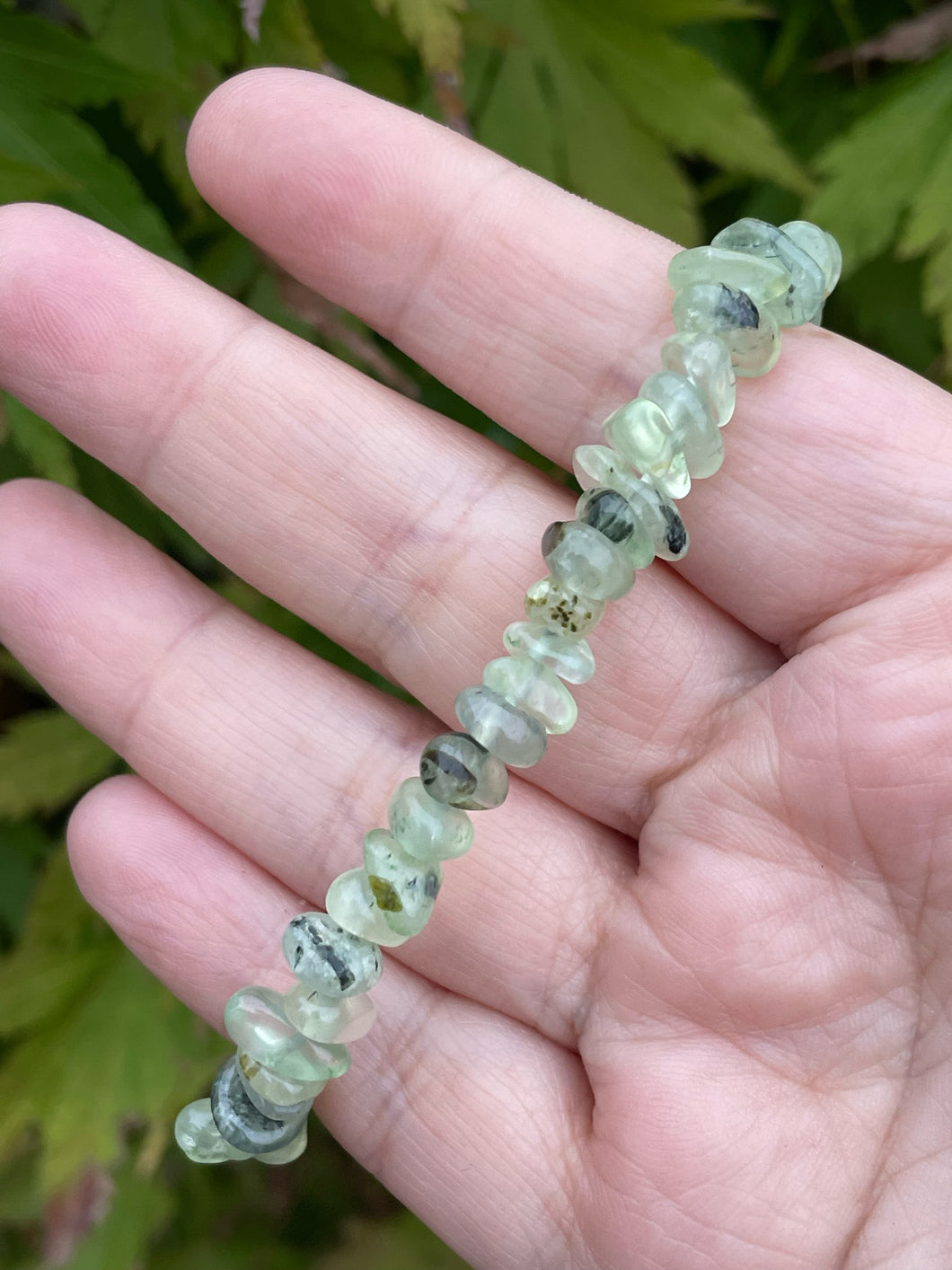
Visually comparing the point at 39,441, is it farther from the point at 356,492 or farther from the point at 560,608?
the point at 560,608

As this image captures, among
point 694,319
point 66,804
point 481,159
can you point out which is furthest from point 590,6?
point 66,804

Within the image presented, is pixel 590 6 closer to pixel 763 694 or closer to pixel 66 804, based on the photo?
pixel 763 694

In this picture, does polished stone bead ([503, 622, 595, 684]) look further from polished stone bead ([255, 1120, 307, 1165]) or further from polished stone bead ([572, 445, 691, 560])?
polished stone bead ([255, 1120, 307, 1165])

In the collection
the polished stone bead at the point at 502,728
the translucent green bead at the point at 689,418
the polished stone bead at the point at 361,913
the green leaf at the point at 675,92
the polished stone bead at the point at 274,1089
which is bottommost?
the polished stone bead at the point at 274,1089

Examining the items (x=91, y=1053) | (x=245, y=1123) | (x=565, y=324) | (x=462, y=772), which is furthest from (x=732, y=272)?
(x=91, y=1053)

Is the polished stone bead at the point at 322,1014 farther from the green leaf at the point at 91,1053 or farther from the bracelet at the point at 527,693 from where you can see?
the green leaf at the point at 91,1053

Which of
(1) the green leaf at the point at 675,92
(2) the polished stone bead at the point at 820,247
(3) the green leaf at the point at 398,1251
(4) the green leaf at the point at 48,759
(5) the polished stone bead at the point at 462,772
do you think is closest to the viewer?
(5) the polished stone bead at the point at 462,772

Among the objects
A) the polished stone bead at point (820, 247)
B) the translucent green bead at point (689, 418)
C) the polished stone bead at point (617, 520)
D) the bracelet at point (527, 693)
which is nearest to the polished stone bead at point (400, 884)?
the bracelet at point (527, 693)

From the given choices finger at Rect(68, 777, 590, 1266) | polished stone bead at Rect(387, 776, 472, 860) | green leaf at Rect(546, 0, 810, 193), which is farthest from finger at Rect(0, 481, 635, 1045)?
green leaf at Rect(546, 0, 810, 193)
